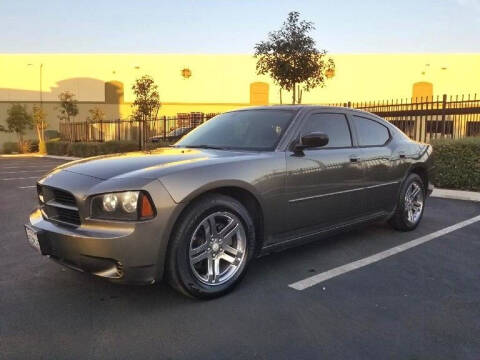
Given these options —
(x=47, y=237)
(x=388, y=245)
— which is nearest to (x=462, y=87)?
(x=388, y=245)

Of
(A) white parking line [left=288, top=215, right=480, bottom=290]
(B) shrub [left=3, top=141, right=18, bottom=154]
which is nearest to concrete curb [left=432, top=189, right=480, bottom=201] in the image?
(A) white parking line [left=288, top=215, right=480, bottom=290]

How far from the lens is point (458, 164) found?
9.52 metres

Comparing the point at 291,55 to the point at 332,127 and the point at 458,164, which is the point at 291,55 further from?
the point at 332,127

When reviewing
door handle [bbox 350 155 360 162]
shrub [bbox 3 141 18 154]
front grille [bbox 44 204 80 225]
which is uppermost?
door handle [bbox 350 155 360 162]

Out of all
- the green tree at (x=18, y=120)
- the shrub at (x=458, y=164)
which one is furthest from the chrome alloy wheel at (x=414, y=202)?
the green tree at (x=18, y=120)

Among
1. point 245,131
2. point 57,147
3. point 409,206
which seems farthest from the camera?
point 57,147

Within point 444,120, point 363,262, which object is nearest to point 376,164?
point 363,262

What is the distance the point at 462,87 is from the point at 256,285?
38726 millimetres

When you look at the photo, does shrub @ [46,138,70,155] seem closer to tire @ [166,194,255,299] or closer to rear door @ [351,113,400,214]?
rear door @ [351,113,400,214]

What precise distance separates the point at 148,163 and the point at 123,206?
561mm

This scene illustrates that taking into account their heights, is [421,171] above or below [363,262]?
above

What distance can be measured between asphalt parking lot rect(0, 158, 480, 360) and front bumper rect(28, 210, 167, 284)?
0.35 m

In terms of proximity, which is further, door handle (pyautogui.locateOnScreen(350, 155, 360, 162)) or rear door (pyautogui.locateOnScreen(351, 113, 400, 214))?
rear door (pyautogui.locateOnScreen(351, 113, 400, 214))

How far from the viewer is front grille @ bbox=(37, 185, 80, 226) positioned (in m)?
3.42
